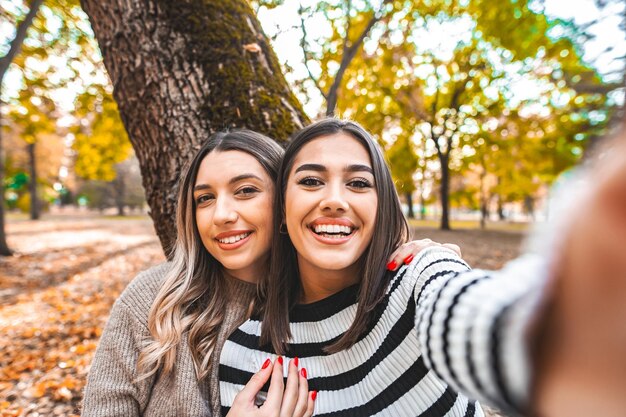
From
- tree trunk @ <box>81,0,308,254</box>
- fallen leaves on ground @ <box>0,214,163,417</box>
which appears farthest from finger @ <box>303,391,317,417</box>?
fallen leaves on ground @ <box>0,214,163,417</box>

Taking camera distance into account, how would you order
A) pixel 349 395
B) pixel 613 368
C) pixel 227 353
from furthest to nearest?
pixel 227 353 < pixel 349 395 < pixel 613 368

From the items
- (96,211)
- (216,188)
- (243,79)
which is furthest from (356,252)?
(96,211)

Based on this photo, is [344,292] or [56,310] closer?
[344,292]

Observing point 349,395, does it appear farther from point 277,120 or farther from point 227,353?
point 277,120

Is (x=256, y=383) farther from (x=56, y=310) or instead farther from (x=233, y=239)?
(x=56, y=310)

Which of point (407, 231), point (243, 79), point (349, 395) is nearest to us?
point (349, 395)

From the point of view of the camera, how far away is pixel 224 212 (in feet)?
5.91

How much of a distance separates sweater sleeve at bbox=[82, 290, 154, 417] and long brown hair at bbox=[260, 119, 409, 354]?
63 cm

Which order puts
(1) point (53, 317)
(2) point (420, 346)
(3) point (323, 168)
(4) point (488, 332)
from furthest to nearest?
(1) point (53, 317)
(3) point (323, 168)
(2) point (420, 346)
(4) point (488, 332)

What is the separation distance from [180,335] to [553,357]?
1674 millimetres

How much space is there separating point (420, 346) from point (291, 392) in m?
0.83

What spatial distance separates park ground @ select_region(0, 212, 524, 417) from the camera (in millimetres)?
3543

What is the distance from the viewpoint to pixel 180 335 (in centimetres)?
180

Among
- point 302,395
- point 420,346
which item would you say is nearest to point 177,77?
point 302,395
